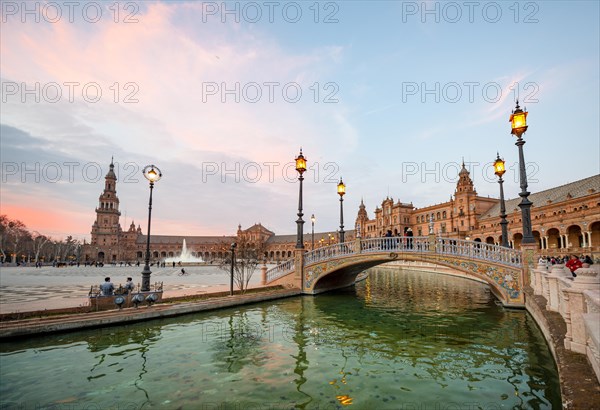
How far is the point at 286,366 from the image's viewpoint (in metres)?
8.23

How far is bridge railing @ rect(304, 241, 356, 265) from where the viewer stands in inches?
835

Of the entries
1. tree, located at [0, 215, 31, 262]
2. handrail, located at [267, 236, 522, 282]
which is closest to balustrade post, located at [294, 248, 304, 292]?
handrail, located at [267, 236, 522, 282]

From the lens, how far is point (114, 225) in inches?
4732

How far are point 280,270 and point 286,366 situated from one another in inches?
610

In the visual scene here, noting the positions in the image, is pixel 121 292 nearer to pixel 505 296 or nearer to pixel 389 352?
pixel 389 352

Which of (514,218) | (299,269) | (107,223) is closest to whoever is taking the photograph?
(299,269)

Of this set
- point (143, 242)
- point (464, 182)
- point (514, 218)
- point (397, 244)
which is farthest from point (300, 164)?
point (143, 242)

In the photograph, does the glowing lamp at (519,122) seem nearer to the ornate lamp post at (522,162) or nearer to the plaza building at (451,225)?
the ornate lamp post at (522,162)

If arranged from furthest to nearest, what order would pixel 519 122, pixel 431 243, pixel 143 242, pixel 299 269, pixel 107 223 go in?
pixel 143 242
pixel 107 223
pixel 299 269
pixel 431 243
pixel 519 122

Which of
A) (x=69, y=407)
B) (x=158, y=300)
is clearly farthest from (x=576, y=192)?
(x=69, y=407)

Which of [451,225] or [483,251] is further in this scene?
[451,225]

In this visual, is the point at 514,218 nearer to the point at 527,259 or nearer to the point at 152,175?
the point at 527,259

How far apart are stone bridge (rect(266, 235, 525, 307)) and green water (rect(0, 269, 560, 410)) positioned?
8.76 feet

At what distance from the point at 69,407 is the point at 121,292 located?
8839 mm
